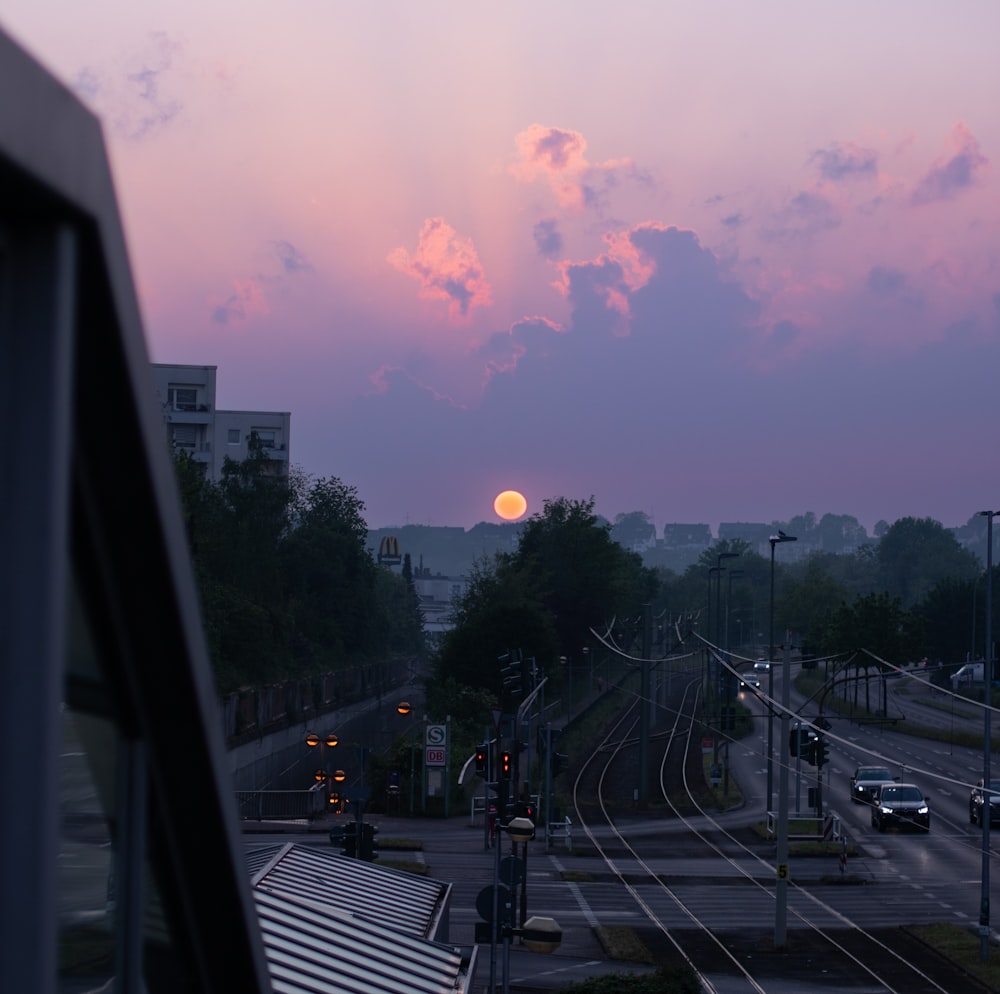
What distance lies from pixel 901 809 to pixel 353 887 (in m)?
28.5

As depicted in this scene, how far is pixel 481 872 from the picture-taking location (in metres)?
31.9

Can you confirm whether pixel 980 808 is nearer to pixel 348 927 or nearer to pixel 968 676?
pixel 348 927

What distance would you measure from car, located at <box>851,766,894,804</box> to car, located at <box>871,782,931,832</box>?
11.6 ft

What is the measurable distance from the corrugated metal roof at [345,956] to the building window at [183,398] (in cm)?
6680

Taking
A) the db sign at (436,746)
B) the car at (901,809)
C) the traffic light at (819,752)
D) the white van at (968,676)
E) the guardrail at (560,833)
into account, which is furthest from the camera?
the white van at (968,676)

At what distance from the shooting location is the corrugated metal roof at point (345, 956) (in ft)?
29.8

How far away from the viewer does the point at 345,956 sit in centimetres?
1007

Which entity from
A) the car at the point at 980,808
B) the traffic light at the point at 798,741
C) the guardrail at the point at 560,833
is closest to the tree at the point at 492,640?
the guardrail at the point at 560,833

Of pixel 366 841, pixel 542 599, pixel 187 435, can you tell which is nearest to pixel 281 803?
pixel 366 841

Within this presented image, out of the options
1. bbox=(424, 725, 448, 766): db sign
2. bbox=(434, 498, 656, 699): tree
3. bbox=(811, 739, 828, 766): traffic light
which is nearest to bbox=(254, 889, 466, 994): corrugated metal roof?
bbox=(811, 739, 828, 766): traffic light

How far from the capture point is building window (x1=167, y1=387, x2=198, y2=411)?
75500 millimetres

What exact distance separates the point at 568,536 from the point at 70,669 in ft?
266

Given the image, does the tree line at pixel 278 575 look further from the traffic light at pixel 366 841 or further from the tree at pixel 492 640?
the traffic light at pixel 366 841

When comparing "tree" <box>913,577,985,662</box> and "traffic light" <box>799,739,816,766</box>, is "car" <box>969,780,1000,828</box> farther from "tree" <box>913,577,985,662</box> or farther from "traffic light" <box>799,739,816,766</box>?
"tree" <box>913,577,985,662</box>
